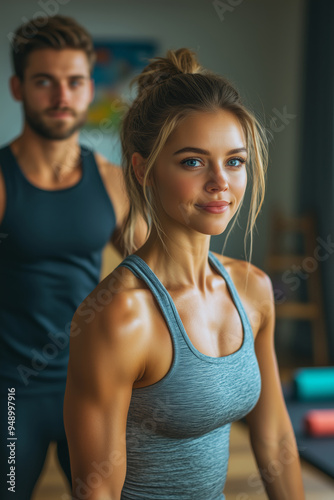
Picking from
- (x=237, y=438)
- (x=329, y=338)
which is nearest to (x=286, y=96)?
(x=329, y=338)

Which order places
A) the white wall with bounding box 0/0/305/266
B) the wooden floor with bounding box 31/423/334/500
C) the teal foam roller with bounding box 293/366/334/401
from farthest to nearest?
the white wall with bounding box 0/0/305/266 < the wooden floor with bounding box 31/423/334/500 < the teal foam roller with bounding box 293/366/334/401

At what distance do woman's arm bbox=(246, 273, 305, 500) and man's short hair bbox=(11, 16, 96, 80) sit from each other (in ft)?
2.49

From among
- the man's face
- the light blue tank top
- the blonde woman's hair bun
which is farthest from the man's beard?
the light blue tank top

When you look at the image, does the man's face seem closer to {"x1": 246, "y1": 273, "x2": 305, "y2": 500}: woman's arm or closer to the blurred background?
{"x1": 246, "y1": 273, "x2": 305, "y2": 500}: woman's arm

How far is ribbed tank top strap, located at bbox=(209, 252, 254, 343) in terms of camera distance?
0.96 m

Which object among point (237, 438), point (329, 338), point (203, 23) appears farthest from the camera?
point (203, 23)

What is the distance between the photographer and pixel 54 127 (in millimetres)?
1397

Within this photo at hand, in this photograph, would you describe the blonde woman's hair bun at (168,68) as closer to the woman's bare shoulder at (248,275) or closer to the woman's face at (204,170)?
the woman's face at (204,170)

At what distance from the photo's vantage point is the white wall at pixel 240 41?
455 centimetres

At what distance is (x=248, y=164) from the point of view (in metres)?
0.92

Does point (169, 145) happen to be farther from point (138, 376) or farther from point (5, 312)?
point (5, 312)

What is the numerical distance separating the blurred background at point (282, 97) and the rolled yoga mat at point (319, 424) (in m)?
2.65

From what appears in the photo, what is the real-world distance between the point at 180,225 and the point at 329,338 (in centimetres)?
348

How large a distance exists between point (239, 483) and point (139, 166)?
1883 mm
